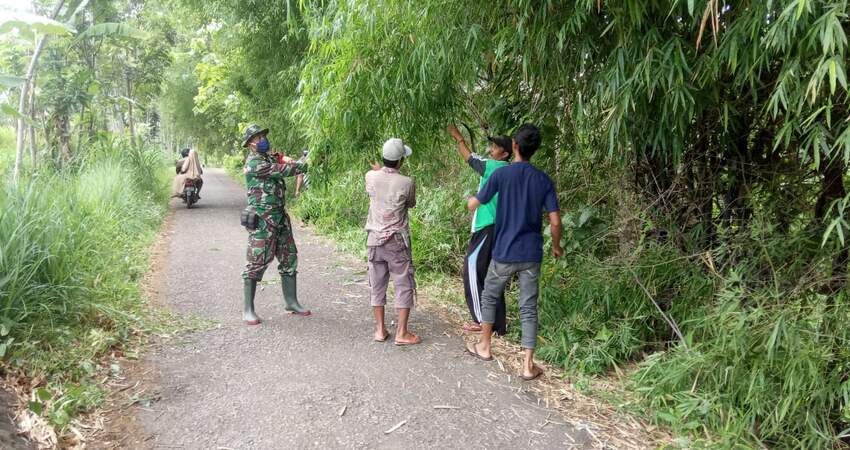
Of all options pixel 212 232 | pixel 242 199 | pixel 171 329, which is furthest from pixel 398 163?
pixel 242 199

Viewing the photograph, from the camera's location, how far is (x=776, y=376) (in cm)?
286

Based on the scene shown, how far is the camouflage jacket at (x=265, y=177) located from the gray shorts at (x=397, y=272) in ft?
3.29

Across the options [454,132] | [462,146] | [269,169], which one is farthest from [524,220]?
[269,169]

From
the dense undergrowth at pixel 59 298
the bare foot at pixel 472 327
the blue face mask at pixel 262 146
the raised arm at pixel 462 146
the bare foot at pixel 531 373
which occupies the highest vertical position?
the raised arm at pixel 462 146

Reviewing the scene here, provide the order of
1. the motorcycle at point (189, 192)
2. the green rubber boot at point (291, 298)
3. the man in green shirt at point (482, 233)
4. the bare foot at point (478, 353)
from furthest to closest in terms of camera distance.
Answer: the motorcycle at point (189, 192) < the green rubber boot at point (291, 298) < the man in green shirt at point (482, 233) < the bare foot at point (478, 353)

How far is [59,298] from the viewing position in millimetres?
3975

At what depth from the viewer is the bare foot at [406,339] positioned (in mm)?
4406

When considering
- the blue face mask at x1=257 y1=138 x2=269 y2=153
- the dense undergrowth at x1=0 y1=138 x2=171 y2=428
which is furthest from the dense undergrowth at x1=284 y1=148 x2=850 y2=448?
the dense undergrowth at x1=0 y1=138 x2=171 y2=428

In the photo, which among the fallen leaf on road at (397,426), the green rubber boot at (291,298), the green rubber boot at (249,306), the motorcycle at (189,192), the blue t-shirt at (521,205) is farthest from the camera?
the motorcycle at (189,192)

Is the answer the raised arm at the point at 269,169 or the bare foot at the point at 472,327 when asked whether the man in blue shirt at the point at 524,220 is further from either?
the raised arm at the point at 269,169

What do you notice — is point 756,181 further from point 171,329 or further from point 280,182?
point 171,329

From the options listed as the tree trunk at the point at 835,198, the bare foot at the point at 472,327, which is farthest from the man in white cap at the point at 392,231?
the tree trunk at the point at 835,198

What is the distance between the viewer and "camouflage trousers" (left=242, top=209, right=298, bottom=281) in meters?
4.68

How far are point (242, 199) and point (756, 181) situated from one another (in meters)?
14.5
